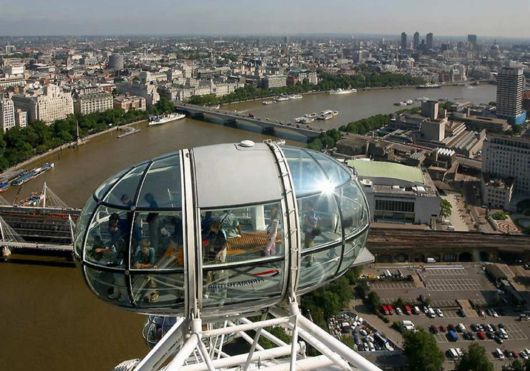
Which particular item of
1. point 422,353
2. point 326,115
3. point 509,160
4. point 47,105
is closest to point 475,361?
point 422,353

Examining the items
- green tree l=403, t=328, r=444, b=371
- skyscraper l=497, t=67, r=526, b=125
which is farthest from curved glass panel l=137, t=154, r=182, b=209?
skyscraper l=497, t=67, r=526, b=125

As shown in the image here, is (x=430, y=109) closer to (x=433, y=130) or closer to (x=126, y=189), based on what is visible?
(x=433, y=130)

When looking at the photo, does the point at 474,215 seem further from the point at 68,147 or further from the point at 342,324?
the point at 68,147

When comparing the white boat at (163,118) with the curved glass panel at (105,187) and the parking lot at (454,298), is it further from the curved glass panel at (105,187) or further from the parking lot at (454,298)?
the curved glass panel at (105,187)

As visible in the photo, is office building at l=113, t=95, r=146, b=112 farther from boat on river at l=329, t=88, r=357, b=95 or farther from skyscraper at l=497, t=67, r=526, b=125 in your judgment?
skyscraper at l=497, t=67, r=526, b=125

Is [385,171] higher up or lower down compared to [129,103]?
lower down
